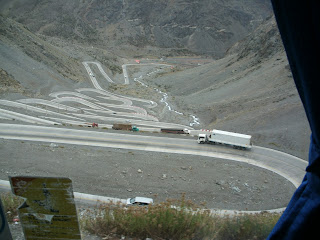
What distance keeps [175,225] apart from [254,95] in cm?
3813

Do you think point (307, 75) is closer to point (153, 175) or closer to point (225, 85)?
point (153, 175)

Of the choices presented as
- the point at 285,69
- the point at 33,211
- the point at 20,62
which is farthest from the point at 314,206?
the point at 20,62

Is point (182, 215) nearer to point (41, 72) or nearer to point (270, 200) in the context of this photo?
point (270, 200)

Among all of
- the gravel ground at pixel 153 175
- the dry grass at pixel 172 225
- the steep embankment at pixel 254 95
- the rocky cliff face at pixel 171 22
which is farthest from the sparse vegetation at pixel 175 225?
the rocky cliff face at pixel 171 22

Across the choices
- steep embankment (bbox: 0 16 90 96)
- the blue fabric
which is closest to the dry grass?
the blue fabric

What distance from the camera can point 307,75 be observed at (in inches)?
72.6

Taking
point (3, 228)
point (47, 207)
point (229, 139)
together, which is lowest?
point (3, 228)

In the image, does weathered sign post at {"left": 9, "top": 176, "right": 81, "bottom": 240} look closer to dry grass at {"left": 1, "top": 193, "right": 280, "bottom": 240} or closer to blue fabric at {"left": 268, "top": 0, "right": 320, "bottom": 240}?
dry grass at {"left": 1, "top": 193, "right": 280, "bottom": 240}

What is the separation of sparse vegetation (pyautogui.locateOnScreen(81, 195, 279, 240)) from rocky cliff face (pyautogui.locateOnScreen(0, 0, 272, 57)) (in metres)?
111

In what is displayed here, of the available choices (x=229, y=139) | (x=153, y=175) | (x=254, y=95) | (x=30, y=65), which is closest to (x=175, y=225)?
(x=153, y=175)

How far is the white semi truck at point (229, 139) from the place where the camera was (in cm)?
2055

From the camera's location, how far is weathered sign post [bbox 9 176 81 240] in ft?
8.71

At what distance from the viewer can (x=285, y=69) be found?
41969mm

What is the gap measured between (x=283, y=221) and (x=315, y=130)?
692mm
